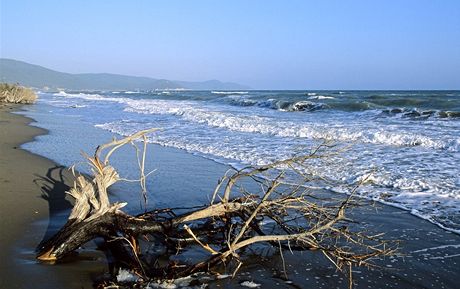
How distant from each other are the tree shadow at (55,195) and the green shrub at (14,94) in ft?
74.3

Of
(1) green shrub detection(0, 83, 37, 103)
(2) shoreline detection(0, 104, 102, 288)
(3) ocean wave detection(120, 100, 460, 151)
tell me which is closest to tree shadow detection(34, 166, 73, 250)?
(2) shoreline detection(0, 104, 102, 288)

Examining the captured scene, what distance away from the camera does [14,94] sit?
1102 inches

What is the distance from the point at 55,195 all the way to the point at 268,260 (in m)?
3.22

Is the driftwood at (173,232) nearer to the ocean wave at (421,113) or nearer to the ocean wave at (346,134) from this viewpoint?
the ocean wave at (346,134)

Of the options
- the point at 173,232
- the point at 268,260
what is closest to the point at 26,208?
the point at 173,232

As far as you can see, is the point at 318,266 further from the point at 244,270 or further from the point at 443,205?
the point at 443,205

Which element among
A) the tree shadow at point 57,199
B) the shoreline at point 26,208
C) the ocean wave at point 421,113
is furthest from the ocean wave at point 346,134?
the ocean wave at point 421,113

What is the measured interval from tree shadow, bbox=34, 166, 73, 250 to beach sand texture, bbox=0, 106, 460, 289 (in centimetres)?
1

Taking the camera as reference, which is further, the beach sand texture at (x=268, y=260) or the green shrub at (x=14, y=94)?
the green shrub at (x=14, y=94)

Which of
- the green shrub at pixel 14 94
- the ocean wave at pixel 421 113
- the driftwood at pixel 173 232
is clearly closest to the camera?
the driftwood at pixel 173 232

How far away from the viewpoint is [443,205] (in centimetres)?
561

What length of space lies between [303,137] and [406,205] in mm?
7257

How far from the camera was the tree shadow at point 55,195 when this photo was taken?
14.9 ft

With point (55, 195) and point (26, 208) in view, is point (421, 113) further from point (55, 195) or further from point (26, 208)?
point (26, 208)
